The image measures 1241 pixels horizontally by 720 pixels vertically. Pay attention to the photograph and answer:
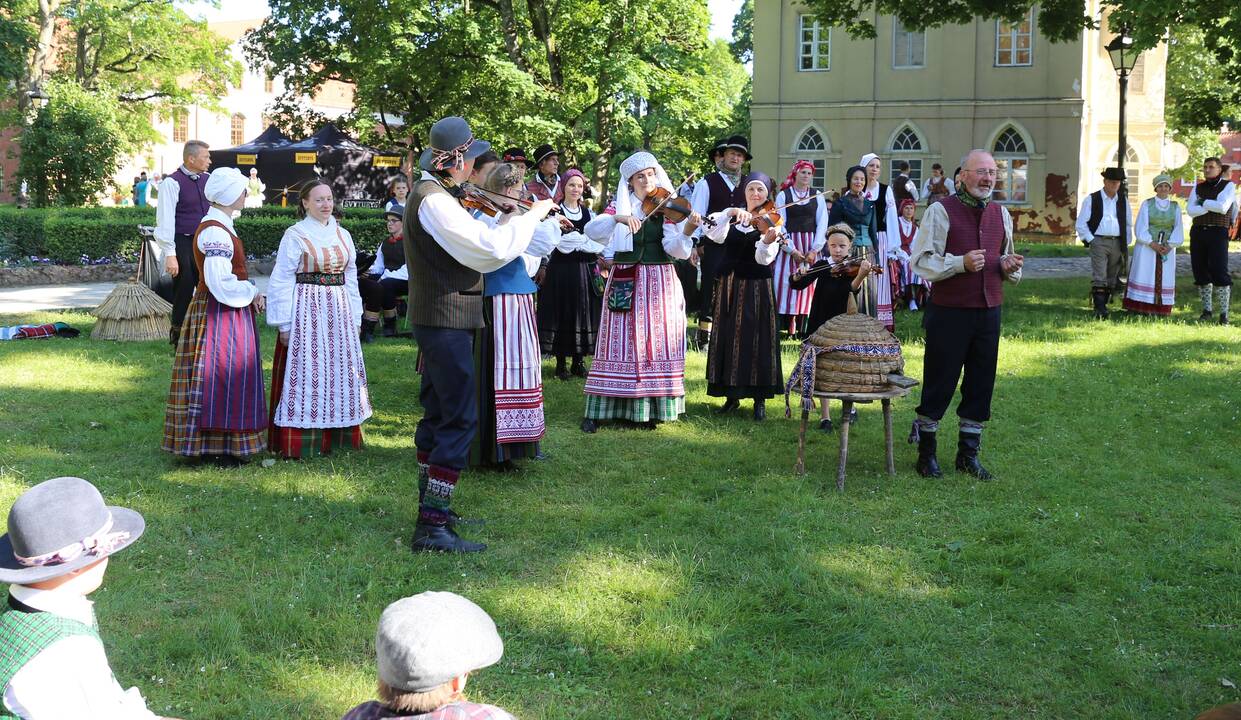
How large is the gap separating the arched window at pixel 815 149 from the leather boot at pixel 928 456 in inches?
942

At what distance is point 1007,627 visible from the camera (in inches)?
181

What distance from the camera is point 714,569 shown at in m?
5.19

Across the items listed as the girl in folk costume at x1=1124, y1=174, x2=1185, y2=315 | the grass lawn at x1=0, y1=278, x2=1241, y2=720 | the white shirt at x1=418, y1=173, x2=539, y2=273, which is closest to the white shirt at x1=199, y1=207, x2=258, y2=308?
the grass lawn at x1=0, y1=278, x2=1241, y2=720

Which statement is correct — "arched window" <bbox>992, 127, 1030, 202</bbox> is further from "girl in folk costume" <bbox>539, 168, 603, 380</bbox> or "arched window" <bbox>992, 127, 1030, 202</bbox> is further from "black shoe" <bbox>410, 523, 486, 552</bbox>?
"black shoe" <bbox>410, 523, 486, 552</bbox>

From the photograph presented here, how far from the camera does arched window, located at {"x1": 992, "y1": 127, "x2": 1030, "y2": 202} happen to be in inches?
1132

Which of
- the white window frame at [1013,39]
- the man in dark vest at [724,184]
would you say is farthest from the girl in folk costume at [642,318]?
the white window frame at [1013,39]

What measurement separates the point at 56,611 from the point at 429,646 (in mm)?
929

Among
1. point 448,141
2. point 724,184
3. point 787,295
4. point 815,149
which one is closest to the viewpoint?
point 448,141

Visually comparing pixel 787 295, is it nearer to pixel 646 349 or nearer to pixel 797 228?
pixel 797 228

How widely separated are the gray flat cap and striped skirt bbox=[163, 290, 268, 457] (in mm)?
5028

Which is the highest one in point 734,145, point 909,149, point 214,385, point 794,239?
point 909,149

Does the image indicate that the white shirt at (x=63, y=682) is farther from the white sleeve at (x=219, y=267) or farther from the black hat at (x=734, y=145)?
the black hat at (x=734, y=145)

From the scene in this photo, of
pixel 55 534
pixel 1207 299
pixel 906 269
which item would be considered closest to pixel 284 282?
pixel 55 534

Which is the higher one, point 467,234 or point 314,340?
point 467,234
